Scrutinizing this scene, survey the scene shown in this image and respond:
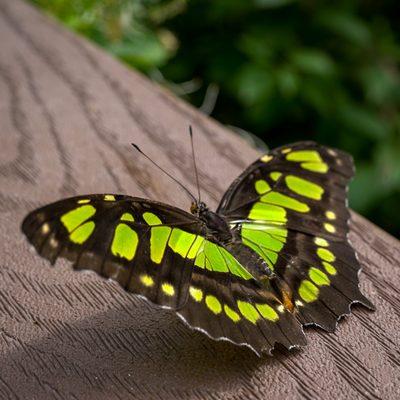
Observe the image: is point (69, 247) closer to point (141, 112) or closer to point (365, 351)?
point (365, 351)

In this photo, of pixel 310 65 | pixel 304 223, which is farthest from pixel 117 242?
pixel 310 65

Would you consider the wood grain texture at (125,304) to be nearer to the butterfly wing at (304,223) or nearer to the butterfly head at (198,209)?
the butterfly wing at (304,223)

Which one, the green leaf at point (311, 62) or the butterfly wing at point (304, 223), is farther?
the green leaf at point (311, 62)

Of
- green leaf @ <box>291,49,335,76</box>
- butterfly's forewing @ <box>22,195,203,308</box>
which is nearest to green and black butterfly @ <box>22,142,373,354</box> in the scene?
butterfly's forewing @ <box>22,195,203,308</box>

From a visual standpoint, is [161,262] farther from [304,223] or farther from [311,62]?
[311,62]

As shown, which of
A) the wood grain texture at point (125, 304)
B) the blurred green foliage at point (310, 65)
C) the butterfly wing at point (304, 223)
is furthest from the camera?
the blurred green foliage at point (310, 65)

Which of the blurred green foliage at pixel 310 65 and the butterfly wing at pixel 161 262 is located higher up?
the butterfly wing at pixel 161 262

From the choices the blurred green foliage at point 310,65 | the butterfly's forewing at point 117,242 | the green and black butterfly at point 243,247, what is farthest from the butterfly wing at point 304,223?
the blurred green foliage at point 310,65
